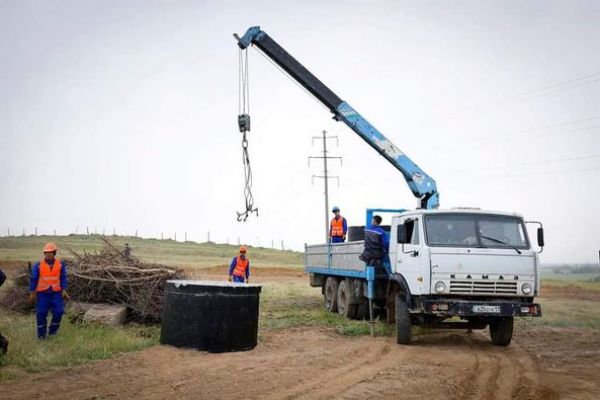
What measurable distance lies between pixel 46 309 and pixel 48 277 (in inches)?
21.2

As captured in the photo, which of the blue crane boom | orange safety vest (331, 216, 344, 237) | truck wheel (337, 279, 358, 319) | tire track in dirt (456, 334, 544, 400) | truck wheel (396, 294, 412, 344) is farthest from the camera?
orange safety vest (331, 216, 344, 237)

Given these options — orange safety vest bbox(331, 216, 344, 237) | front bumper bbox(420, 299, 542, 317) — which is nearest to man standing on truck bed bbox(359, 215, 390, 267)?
front bumper bbox(420, 299, 542, 317)

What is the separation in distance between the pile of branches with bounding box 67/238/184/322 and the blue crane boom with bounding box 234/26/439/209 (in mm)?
6071

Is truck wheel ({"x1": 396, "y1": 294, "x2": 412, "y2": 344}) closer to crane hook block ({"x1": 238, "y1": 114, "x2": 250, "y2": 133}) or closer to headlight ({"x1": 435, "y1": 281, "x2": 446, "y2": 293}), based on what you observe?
headlight ({"x1": 435, "y1": 281, "x2": 446, "y2": 293})

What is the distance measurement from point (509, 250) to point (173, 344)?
5845 millimetres

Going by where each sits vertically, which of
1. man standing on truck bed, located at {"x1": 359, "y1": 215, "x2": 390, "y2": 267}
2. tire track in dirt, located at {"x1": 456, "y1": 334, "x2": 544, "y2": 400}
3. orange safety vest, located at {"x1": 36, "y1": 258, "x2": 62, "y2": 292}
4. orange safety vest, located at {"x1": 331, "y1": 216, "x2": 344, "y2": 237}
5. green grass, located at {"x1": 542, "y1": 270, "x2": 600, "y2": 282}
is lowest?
green grass, located at {"x1": 542, "y1": 270, "x2": 600, "y2": 282}

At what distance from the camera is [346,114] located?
16.0m

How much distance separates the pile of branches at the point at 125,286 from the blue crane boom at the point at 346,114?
6.07 metres

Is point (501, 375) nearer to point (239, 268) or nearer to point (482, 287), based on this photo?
point (482, 287)

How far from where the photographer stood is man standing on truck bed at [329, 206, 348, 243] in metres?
16.6

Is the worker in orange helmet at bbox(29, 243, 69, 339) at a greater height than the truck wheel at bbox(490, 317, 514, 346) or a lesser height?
greater

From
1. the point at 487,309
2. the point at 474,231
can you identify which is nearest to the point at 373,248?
the point at 474,231

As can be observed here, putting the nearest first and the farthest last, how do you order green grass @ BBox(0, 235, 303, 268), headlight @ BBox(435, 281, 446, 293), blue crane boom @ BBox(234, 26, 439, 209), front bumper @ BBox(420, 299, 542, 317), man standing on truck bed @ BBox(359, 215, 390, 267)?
Result: 1. front bumper @ BBox(420, 299, 542, 317)
2. headlight @ BBox(435, 281, 446, 293)
3. man standing on truck bed @ BBox(359, 215, 390, 267)
4. blue crane boom @ BBox(234, 26, 439, 209)
5. green grass @ BBox(0, 235, 303, 268)

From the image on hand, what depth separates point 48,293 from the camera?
10.4m
